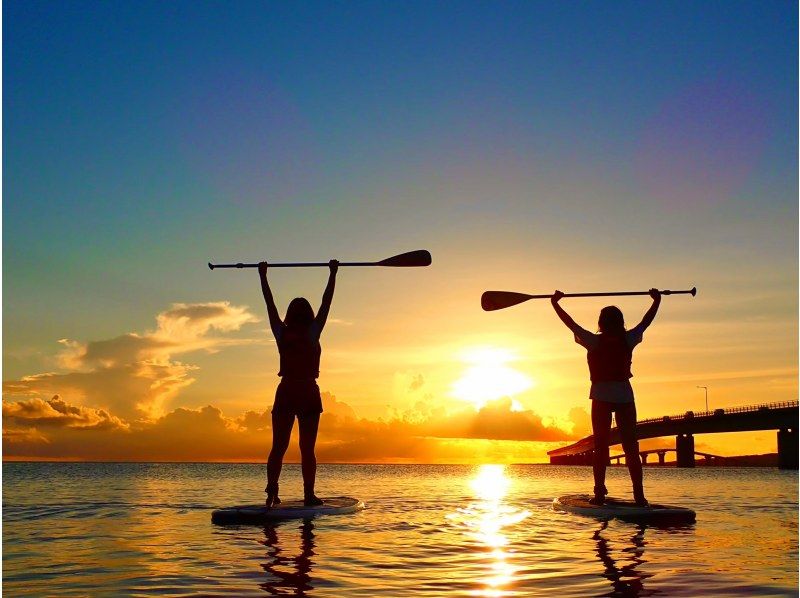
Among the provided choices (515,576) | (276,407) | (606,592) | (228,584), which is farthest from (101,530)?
(606,592)

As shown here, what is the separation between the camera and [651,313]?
1548 centimetres

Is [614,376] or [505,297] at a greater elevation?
[505,297]

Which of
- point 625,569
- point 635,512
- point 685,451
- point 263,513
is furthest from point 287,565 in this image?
point 685,451

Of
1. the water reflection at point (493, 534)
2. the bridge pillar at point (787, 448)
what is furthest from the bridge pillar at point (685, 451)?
the water reflection at point (493, 534)

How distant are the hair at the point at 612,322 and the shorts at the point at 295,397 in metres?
5.52

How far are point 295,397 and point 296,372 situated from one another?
42 cm

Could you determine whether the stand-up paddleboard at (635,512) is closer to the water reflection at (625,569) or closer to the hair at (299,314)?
the water reflection at (625,569)

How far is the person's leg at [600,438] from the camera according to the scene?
49.9 feet

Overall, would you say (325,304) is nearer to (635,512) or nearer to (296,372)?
(296,372)

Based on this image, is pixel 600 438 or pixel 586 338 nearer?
pixel 586 338

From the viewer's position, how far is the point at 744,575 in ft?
29.3

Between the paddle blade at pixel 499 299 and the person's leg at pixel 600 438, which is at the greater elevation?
the paddle blade at pixel 499 299

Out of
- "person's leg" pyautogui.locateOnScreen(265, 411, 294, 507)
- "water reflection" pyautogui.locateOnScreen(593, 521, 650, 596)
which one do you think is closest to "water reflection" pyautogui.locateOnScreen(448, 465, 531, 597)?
"water reflection" pyautogui.locateOnScreen(593, 521, 650, 596)

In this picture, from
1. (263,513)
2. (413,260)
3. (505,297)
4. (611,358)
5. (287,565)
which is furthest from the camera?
(505,297)
